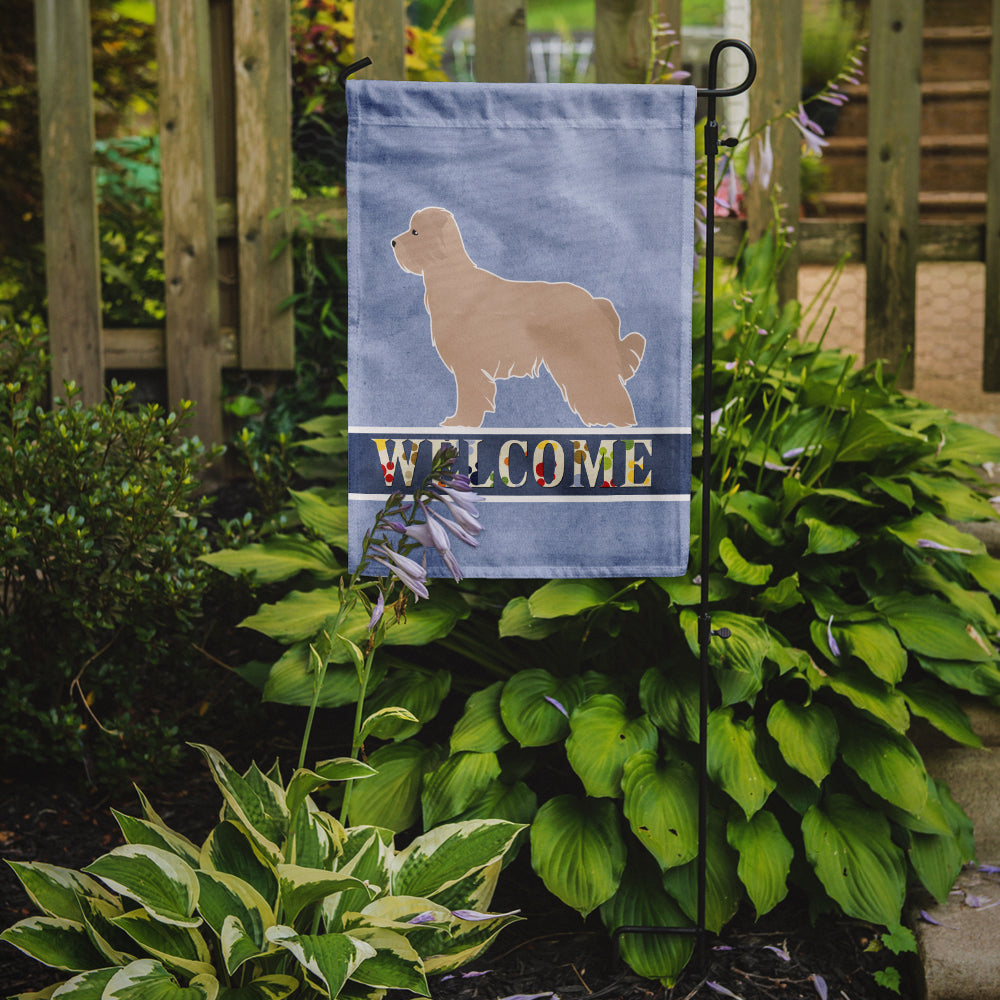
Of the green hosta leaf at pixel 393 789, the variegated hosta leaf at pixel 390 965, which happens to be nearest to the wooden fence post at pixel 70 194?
the green hosta leaf at pixel 393 789

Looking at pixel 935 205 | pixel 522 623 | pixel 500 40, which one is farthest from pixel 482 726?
pixel 935 205

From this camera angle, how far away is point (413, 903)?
1611 mm

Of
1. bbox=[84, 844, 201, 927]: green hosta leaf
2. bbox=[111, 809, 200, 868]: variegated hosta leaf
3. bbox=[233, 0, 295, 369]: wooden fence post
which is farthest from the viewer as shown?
bbox=[233, 0, 295, 369]: wooden fence post

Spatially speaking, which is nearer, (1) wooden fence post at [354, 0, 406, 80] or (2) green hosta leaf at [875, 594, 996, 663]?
(2) green hosta leaf at [875, 594, 996, 663]

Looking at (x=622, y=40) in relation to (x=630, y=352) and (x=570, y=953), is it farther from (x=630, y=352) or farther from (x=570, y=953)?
(x=570, y=953)

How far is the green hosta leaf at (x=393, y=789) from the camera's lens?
79.0 inches

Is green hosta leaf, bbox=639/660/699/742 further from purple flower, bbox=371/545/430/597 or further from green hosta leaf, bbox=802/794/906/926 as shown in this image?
purple flower, bbox=371/545/430/597

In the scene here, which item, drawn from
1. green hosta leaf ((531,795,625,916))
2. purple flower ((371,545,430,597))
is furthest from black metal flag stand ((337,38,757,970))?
purple flower ((371,545,430,597))

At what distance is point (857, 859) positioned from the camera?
6.33 ft

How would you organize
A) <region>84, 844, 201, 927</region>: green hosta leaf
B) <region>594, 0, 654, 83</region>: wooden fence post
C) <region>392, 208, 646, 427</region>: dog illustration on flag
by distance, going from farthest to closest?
<region>594, 0, 654, 83</region>: wooden fence post
<region>392, 208, 646, 427</region>: dog illustration on flag
<region>84, 844, 201, 927</region>: green hosta leaf

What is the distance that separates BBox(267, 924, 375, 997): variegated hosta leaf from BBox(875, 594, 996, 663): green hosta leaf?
50.4 inches

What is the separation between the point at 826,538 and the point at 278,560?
1246 millimetres

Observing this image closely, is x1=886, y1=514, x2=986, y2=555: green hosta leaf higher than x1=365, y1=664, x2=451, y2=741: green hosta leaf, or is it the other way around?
x1=886, y1=514, x2=986, y2=555: green hosta leaf

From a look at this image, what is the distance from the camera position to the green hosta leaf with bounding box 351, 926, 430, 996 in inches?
59.4
